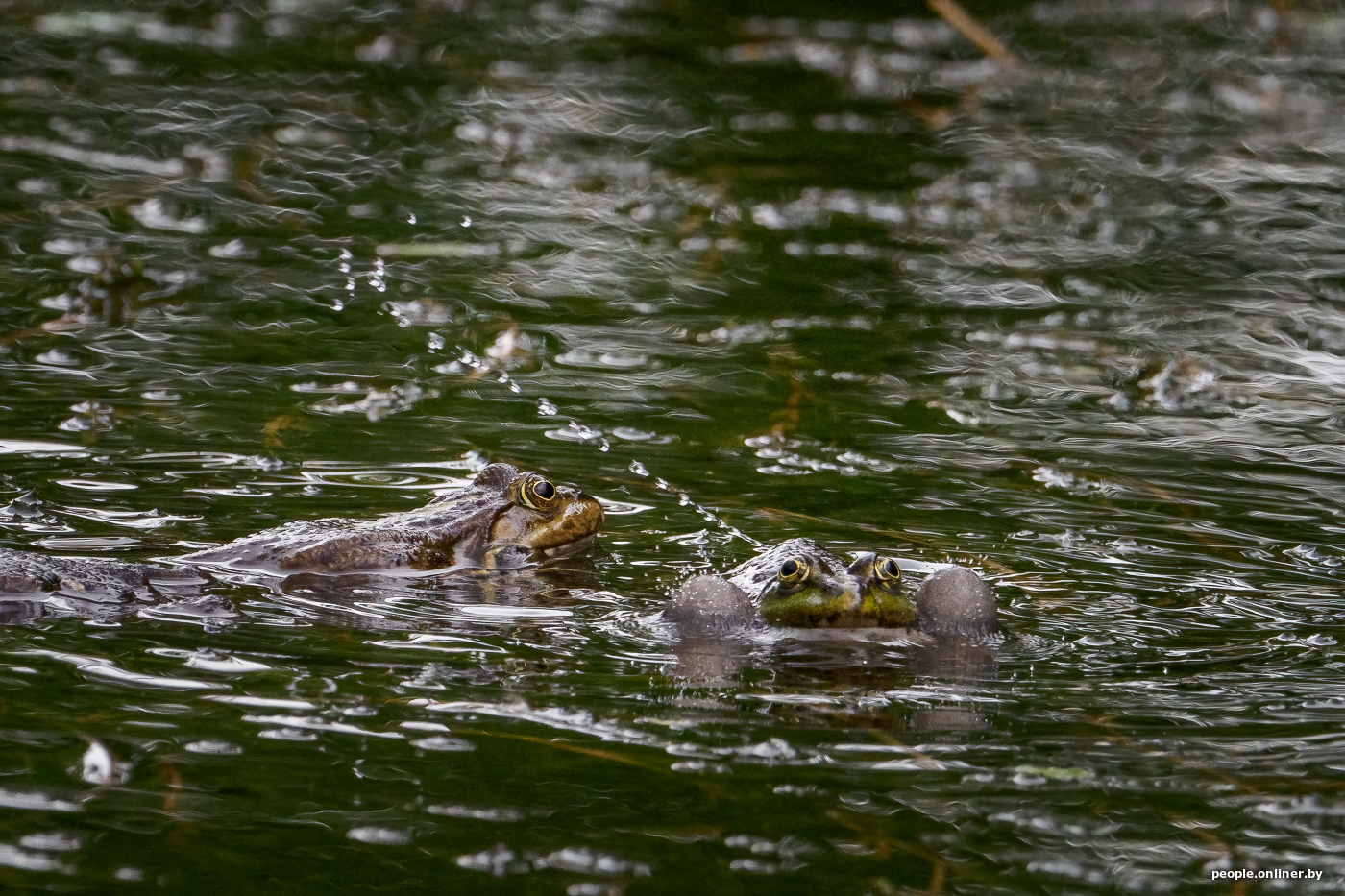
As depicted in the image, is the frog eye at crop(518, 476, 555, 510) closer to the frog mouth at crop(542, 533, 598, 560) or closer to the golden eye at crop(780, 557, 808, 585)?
the frog mouth at crop(542, 533, 598, 560)

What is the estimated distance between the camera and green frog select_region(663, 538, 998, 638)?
5.09 m

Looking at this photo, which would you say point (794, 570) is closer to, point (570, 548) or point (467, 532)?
point (570, 548)

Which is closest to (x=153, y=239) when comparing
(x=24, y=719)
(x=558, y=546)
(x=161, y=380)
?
(x=161, y=380)

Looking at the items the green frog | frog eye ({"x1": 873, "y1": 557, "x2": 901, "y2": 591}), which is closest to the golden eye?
the green frog

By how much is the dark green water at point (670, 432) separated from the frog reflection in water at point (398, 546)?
5.8 inches

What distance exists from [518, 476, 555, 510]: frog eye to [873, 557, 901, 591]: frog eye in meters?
1.36

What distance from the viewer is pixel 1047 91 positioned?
539 inches

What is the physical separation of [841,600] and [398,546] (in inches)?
63.4

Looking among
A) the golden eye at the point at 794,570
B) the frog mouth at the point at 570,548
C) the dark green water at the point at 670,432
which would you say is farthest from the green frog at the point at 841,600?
the frog mouth at the point at 570,548

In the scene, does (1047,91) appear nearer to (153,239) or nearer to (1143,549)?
(153,239)

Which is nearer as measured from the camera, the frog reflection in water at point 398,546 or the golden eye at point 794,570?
the golden eye at point 794,570

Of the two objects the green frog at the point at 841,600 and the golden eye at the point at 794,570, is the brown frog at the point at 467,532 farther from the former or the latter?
the golden eye at the point at 794,570

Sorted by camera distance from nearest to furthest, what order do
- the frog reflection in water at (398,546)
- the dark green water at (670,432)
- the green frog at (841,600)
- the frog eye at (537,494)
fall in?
the dark green water at (670,432) < the green frog at (841,600) < the frog reflection in water at (398,546) < the frog eye at (537,494)

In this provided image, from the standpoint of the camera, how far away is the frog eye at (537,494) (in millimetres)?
Result: 5957
